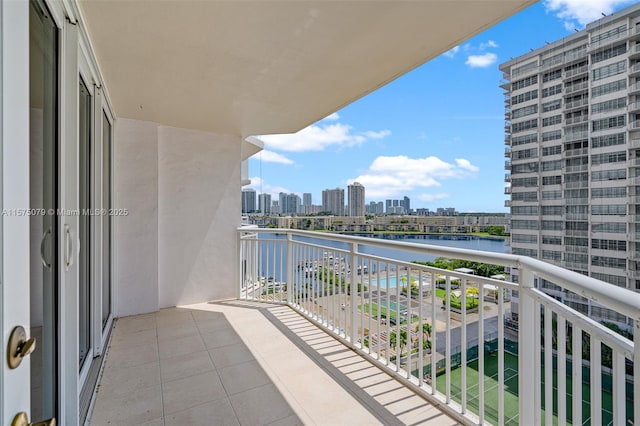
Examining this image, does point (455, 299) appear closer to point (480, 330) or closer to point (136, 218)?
point (480, 330)

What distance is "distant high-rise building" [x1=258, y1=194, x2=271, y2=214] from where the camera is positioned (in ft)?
20.0

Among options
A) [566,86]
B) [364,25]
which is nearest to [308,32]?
[364,25]

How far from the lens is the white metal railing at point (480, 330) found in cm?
Answer: 98

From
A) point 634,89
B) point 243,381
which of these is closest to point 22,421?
point 243,381

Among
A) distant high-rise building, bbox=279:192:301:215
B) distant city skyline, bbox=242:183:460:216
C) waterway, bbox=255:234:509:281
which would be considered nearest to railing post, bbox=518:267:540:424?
waterway, bbox=255:234:509:281

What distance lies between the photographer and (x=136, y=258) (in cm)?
365

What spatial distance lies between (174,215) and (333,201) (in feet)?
8.28

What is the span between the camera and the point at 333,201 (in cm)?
531

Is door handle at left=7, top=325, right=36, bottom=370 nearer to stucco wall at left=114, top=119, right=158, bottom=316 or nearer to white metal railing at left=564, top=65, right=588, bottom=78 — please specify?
white metal railing at left=564, top=65, right=588, bottom=78

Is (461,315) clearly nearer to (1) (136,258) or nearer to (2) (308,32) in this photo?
(2) (308,32)

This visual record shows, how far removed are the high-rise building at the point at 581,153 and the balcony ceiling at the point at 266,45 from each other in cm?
44

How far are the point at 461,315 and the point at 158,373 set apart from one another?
2312 millimetres

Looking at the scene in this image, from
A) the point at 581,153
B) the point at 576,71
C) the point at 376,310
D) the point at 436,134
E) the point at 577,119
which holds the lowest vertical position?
the point at 376,310

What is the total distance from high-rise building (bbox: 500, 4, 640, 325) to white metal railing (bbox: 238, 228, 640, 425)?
0.49ft
